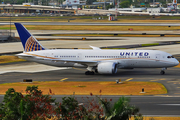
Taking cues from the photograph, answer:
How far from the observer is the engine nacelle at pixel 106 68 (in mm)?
55344

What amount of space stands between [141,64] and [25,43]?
74.9ft

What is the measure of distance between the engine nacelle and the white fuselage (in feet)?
4.38

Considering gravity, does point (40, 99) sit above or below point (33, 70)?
above

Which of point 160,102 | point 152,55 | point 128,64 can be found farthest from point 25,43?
point 160,102

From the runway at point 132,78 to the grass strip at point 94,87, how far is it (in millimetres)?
1985

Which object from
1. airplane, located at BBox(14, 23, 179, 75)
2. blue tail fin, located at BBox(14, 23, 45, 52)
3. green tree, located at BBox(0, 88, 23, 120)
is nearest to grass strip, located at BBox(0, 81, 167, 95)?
airplane, located at BBox(14, 23, 179, 75)

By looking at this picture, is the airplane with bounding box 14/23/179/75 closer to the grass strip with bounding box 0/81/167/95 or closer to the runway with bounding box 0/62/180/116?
the runway with bounding box 0/62/180/116

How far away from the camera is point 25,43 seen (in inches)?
2432

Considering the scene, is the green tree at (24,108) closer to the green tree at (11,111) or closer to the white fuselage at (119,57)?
the green tree at (11,111)

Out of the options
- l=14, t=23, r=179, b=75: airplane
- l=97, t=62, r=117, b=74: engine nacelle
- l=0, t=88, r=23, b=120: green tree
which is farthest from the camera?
l=14, t=23, r=179, b=75: airplane

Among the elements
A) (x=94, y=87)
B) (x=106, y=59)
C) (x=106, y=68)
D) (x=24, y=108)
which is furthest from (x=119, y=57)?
(x=24, y=108)

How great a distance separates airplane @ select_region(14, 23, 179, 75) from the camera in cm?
5672

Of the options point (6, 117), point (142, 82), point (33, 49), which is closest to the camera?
point (6, 117)

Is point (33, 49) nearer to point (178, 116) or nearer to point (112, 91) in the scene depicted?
point (112, 91)
